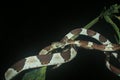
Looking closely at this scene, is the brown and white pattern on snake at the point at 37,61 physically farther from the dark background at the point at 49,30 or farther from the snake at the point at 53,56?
the dark background at the point at 49,30

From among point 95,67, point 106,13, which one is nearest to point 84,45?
point 106,13

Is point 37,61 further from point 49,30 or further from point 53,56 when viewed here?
point 49,30

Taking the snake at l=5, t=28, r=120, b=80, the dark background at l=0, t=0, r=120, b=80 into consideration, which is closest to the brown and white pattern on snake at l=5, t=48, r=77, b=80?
the snake at l=5, t=28, r=120, b=80

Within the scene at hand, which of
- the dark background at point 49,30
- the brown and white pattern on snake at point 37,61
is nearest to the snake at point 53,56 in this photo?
the brown and white pattern on snake at point 37,61

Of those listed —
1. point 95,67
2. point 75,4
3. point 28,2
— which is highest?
point 28,2

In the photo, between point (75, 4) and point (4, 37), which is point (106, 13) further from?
point (75, 4)

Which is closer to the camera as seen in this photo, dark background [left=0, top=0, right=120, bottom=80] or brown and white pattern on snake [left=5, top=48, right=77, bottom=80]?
brown and white pattern on snake [left=5, top=48, right=77, bottom=80]

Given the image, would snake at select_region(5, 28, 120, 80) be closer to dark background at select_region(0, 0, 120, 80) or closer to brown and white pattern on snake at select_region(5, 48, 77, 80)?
brown and white pattern on snake at select_region(5, 48, 77, 80)

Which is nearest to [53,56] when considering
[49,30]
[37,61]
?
[37,61]
